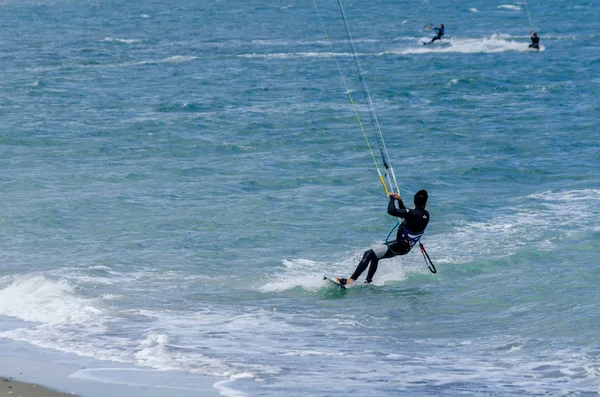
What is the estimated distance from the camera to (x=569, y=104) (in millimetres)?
34469

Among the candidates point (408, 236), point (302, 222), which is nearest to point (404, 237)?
point (408, 236)

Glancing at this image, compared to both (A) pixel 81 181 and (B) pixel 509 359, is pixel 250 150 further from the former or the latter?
(B) pixel 509 359

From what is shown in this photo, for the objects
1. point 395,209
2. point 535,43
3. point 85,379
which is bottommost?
point 85,379

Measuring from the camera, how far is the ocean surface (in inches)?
472

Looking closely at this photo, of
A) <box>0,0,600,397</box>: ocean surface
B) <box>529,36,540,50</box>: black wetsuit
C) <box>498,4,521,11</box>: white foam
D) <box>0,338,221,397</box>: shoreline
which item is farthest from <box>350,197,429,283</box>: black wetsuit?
<box>498,4,521,11</box>: white foam

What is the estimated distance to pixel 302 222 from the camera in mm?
19891

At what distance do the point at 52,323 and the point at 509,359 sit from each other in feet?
19.1

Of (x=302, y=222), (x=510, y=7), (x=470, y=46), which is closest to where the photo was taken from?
(x=302, y=222)

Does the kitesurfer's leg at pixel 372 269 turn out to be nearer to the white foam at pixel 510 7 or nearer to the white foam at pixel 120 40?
the white foam at pixel 120 40

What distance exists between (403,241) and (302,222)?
198 inches

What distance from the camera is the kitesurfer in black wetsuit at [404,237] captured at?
1467 cm

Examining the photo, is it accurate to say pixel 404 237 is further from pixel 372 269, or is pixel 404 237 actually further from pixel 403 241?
pixel 372 269

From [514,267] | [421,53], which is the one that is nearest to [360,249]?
[514,267]

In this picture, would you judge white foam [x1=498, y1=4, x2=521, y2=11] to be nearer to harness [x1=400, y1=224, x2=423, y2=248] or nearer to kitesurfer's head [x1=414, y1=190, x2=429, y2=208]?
harness [x1=400, y1=224, x2=423, y2=248]
